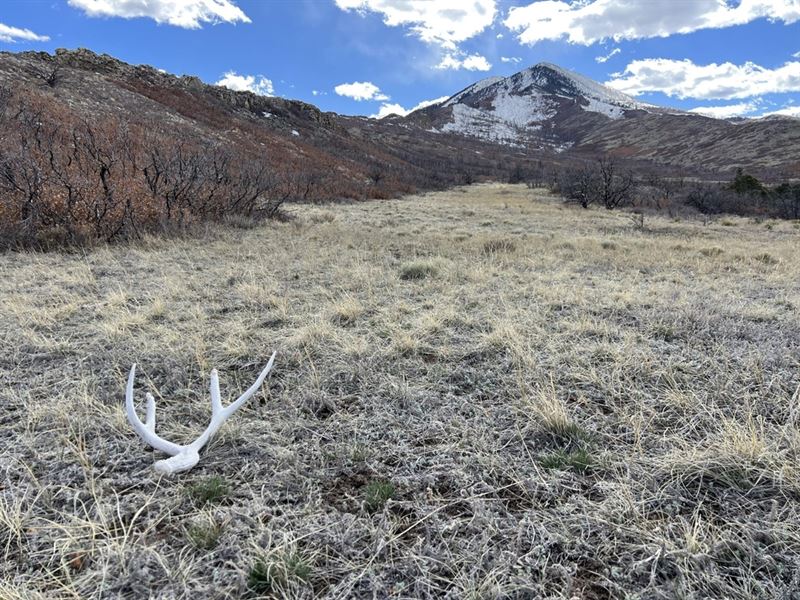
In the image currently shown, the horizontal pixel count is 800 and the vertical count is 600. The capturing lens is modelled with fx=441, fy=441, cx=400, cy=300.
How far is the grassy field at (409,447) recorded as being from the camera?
165 cm

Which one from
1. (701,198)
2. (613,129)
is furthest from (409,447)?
(613,129)

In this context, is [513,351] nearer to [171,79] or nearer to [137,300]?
[137,300]

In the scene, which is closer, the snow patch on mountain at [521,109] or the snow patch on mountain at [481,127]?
the snow patch on mountain at [481,127]

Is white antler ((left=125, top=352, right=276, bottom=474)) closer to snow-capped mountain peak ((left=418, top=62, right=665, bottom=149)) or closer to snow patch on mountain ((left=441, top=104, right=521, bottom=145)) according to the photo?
snow patch on mountain ((left=441, top=104, right=521, bottom=145))

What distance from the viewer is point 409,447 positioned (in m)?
2.42

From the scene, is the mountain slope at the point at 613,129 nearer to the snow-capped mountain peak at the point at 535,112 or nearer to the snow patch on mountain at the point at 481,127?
the snow patch on mountain at the point at 481,127

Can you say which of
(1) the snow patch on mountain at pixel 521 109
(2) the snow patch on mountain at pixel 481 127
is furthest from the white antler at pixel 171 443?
(1) the snow patch on mountain at pixel 521 109

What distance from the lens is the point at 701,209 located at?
883 inches

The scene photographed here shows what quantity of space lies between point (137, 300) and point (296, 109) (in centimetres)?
5040

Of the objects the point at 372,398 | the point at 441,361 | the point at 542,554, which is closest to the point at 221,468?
the point at 372,398

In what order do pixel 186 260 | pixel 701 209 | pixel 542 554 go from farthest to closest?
pixel 701 209 < pixel 186 260 < pixel 542 554

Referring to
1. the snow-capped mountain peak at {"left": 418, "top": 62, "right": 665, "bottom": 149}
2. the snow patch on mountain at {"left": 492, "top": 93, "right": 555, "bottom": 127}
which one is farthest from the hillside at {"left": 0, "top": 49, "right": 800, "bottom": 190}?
the snow patch on mountain at {"left": 492, "top": 93, "right": 555, "bottom": 127}

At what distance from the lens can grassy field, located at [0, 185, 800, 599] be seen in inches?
65.0

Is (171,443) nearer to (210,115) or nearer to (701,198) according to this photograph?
(701,198)
